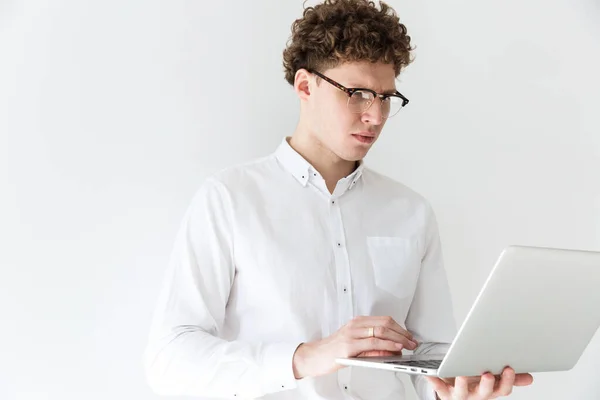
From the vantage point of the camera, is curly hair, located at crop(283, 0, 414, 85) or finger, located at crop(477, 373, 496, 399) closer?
finger, located at crop(477, 373, 496, 399)

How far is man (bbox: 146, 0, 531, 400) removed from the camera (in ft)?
5.67

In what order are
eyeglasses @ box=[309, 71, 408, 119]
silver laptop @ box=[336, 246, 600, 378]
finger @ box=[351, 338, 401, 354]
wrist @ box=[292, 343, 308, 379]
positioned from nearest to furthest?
silver laptop @ box=[336, 246, 600, 378] < finger @ box=[351, 338, 401, 354] < wrist @ box=[292, 343, 308, 379] < eyeglasses @ box=[309, 71, 408, 119]

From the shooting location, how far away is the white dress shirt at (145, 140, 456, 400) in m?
1.71

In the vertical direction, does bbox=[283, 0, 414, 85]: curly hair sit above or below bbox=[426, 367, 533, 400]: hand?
above

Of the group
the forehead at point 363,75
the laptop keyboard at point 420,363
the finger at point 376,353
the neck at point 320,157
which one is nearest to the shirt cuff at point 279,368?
the finger at point 376,353

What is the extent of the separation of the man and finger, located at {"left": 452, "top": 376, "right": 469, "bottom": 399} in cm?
4

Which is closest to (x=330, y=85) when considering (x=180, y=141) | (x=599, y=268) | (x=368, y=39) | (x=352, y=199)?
(x=368, y=39)

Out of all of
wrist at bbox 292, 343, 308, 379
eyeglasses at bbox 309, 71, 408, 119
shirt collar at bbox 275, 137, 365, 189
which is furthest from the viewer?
shirt collar at bbox 275, 137, 365, 189

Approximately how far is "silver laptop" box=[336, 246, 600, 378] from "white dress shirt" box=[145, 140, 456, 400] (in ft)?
0.98

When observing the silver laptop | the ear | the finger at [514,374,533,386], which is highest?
the ear

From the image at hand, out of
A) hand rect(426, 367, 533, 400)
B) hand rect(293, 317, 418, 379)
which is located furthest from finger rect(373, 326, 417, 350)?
hand rect(426, 367, 533, 400)

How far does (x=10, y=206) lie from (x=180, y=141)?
0.45 metres

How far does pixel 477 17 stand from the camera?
95.0 inches

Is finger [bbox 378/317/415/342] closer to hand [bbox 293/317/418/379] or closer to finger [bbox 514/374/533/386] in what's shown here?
hand [bbox 293/317/418/379]
